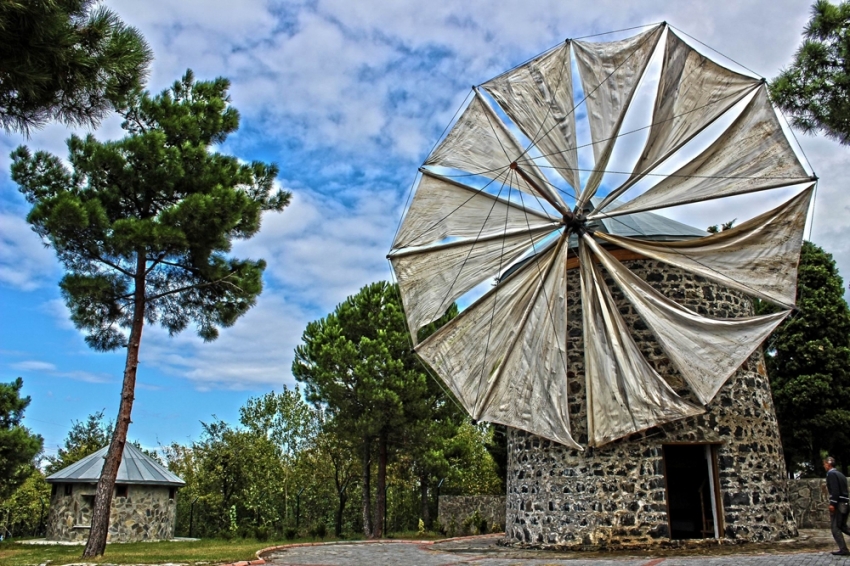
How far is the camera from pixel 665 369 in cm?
1055

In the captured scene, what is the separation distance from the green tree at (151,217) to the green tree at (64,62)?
5.58 meters

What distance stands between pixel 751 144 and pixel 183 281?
450 inches

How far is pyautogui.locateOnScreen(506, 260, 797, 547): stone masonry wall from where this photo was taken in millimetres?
10180

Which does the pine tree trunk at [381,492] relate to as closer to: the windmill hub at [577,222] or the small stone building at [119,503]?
the small stone building at [119,503]

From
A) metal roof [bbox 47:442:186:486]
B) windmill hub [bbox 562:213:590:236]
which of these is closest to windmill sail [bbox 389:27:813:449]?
windmill hub [bbox 562:213:590:236]

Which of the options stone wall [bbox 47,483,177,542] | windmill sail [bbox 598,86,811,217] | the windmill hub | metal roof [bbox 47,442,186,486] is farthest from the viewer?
metal roof [bbox 47,442,186,486]

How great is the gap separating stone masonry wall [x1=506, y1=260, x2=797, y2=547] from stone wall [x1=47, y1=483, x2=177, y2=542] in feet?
45.3

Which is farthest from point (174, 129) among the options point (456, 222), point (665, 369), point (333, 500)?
point (333, 500)

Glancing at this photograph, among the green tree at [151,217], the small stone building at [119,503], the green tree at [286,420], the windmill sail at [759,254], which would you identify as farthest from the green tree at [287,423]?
the windmill sail at [759,254]

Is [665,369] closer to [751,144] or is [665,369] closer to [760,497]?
[760,497]

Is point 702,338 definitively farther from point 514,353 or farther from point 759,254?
point 514,353

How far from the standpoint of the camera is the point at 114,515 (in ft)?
63.5

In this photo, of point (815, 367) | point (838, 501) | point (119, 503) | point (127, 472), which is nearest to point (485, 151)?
point (838, 501)

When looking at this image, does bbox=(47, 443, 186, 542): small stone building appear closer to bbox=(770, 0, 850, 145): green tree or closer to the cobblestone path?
the cobblestone path
